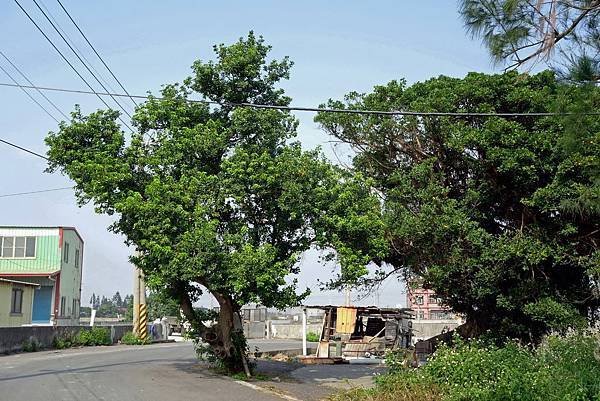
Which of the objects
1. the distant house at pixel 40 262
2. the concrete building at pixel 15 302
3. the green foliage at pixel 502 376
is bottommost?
the green foliage at pixel 502 376

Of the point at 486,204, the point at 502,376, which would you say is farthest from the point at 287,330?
the point at 502,376

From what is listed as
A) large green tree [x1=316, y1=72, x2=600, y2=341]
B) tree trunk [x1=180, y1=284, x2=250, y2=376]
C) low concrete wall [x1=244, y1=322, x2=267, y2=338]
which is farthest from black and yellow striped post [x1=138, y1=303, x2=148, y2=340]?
tree trunk [x1=180, y1=284, x2=250, y2=376]

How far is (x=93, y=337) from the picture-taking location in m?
34.6

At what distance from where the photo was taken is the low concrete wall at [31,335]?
25.8 m

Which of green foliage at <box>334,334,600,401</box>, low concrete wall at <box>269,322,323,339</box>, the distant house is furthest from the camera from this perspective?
low concrete wall at <box>269,322,323,339</box>

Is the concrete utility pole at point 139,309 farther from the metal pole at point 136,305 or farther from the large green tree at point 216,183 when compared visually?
the large green tree at point 216,183

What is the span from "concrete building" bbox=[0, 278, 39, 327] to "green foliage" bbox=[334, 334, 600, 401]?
2376 cm

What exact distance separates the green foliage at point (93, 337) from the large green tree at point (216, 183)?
57.6ft

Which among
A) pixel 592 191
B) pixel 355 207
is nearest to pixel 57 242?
pixel 355 207

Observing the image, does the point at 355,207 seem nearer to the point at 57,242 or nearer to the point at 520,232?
the point at 520,232

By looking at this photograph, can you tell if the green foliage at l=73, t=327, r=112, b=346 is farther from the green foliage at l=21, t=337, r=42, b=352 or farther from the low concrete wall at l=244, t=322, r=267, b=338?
the low concrete wall at l=244, t=322, r=267, b=338

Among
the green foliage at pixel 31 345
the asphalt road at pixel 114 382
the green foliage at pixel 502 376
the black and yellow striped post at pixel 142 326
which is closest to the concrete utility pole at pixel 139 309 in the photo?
the black and yellow striped post at pixel 142 326

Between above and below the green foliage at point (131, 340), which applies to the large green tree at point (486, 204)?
above

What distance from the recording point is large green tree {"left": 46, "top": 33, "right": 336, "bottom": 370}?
1526 cm
